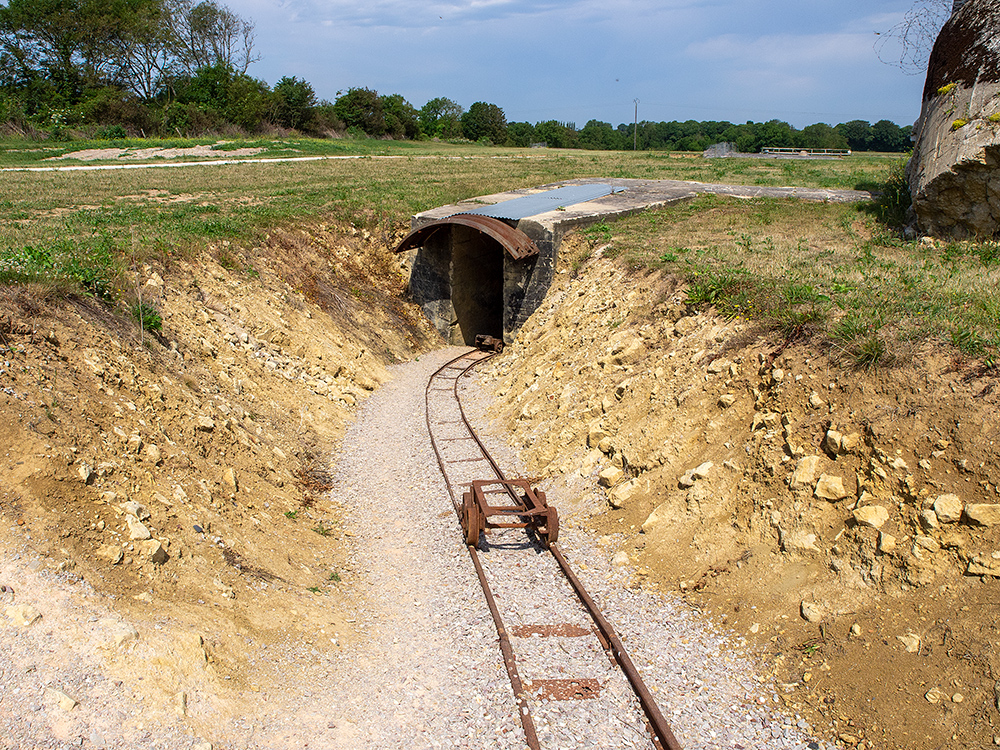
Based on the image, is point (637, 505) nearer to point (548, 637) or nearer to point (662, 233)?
point (548, 637)

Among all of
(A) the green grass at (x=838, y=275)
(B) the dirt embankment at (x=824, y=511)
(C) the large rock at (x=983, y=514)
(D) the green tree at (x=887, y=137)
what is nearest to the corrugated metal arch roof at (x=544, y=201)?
(A) the green grass at (x=838, y=275)

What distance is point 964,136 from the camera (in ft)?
47.2

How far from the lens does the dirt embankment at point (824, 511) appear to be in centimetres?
654

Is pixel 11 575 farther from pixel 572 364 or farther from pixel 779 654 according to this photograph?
pixel 572 364

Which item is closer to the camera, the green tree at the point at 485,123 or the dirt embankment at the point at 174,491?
the dirt embankment at the point at 174,491

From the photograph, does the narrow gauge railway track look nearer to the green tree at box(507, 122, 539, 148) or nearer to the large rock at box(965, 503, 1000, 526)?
the large rock at box(965, 503, 1000, 526)

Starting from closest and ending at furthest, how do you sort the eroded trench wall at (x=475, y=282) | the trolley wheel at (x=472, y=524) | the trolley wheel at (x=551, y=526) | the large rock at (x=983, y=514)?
the large rock at (x=983, y=514) < the trolley wheel at (x=472, y=524) < the trolley wheel at (x=551, y=526) < the eroded trench wall at (x=475, y=282)

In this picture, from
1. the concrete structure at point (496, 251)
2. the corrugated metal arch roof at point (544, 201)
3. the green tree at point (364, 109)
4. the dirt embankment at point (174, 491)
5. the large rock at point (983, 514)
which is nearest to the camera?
the dirt embankment at point (174, 491)

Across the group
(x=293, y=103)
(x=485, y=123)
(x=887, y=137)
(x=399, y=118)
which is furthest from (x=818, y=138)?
(x=293, y=103)

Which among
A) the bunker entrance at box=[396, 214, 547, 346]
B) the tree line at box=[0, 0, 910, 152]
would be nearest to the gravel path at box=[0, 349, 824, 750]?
the bunker entrance at box=[396, 214, 547, 346]

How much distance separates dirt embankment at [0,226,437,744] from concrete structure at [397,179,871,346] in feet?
23.9

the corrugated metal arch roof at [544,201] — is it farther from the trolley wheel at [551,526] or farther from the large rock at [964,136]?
the trolley wheel at [551,526]

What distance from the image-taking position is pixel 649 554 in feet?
31.6

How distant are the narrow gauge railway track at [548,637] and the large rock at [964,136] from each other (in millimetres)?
11635
